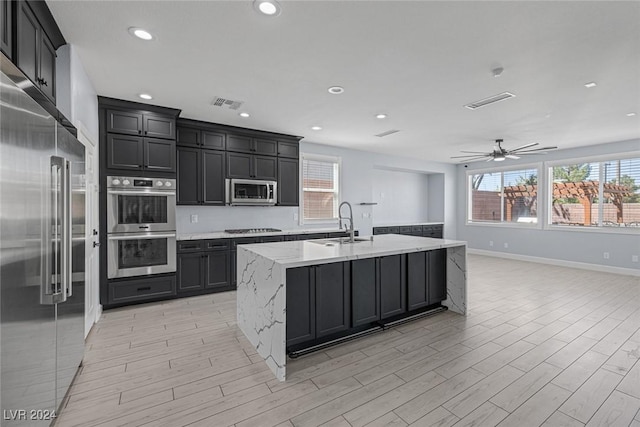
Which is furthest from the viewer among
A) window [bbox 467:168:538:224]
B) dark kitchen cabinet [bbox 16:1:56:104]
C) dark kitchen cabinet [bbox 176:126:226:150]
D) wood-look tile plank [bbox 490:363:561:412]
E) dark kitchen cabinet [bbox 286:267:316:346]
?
window [bbox 467:168:538:224]

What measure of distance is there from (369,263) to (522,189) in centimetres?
657

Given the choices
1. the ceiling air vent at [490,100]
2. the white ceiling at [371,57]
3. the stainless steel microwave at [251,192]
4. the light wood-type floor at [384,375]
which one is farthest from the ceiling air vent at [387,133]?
the light wood-type floor at [384,375]

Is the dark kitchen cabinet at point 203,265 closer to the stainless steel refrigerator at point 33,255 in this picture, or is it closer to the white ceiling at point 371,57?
the white ceiling at point 371,57

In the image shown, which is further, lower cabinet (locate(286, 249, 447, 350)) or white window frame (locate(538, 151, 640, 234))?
white window frame (locate(538, 151, 640, 234))

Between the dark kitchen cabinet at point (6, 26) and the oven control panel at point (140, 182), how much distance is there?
7.57 ft

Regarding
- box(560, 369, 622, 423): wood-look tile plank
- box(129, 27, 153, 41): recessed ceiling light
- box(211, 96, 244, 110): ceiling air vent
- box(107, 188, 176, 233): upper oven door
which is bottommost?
box(560, 369, 622, 423): wood-look tile plank

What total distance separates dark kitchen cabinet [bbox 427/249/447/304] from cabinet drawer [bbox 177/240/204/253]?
10.5 ft

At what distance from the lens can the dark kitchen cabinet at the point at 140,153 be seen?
3.79 meters

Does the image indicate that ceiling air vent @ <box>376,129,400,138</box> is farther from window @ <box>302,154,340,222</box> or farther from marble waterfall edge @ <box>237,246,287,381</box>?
marble waterfall edge @ <box>237,246,287,381</box>

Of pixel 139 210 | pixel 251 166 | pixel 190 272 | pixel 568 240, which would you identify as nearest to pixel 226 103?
pixel 251 166

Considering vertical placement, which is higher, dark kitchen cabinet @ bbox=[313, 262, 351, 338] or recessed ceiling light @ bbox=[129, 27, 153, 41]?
recessed ceiling light @ bbox=[129, 27, 153, 41]

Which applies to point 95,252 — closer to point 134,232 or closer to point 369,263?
point 134,232

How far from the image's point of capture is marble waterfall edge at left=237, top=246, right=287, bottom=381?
224 centimetres

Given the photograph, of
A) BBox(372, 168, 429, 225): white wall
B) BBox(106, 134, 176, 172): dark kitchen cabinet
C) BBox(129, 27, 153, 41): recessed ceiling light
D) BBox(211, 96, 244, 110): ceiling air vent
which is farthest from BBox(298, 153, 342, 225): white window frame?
BBox(129, 27, 153, 41): recessed ceiling light
